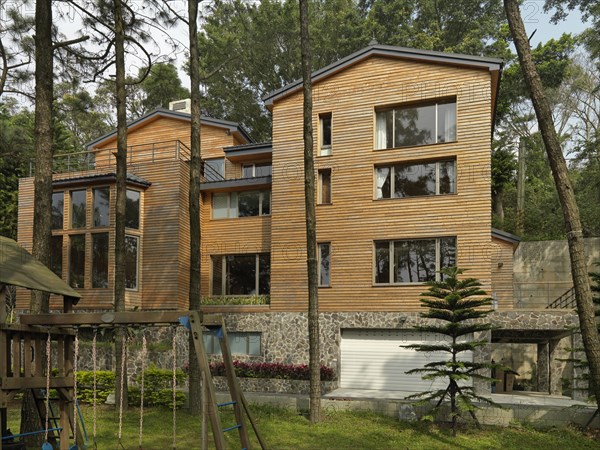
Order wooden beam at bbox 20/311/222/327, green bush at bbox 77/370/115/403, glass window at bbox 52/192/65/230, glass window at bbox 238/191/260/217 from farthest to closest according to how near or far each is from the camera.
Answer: glass window at bbox 238/191/260/217 < glass window at bbox 52/192/65/230 < green bush at bbox 77/370/115/403 < wooden beam at bbox 20/311/222/327

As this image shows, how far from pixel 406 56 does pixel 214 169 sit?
35.7 feet

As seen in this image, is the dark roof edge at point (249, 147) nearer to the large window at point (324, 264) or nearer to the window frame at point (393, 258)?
the large window at point (324, 264)

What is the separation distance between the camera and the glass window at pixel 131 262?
2327 cm

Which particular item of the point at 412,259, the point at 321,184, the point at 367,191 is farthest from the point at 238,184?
the point at 412,259

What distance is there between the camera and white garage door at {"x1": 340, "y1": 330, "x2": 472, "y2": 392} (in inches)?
769

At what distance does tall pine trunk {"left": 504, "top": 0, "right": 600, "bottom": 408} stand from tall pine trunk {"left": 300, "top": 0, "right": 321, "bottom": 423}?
236 inches

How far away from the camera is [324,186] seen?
866 inches

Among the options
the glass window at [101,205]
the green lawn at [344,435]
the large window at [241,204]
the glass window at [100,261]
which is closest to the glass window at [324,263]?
the large window at [241,204]

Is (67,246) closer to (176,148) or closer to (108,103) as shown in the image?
(176,148)

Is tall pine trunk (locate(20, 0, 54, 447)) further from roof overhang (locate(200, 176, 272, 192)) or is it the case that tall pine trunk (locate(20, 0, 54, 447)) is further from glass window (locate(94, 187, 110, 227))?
roof overhang (locate(200, 176, 272, 192))

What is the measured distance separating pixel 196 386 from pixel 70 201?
40.0 ft

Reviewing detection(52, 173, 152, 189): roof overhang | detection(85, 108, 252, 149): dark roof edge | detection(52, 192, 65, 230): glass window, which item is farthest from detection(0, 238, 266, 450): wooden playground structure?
detection(85, 108, 252, 149): dark roof edge

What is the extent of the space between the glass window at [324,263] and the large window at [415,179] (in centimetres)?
271

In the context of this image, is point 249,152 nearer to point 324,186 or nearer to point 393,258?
point 324,186
